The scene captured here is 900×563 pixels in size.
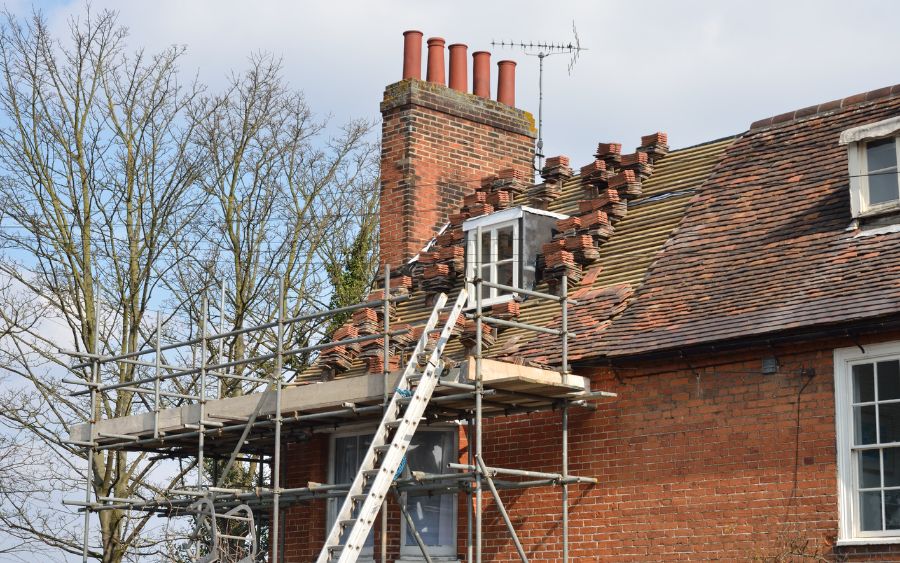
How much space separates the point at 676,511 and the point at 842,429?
1.98 metres

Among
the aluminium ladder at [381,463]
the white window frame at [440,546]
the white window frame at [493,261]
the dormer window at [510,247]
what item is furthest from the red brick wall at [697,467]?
the dormer window at [510,247]

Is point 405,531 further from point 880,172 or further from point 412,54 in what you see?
point 412,54

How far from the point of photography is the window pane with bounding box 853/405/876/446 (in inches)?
517

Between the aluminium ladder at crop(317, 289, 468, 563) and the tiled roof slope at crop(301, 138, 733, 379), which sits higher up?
the tiled roof slope at crop(301, 138, 733, 379)

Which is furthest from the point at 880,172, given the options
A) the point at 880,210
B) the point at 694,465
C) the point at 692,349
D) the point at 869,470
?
the point at 694,465

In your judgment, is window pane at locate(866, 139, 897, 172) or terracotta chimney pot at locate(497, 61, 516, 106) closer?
window pane at locate(866, 139, 897, 172)

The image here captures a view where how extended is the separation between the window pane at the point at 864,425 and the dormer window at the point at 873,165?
232 cm

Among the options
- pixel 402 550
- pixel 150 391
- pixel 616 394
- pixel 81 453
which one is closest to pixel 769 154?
pixel 616 394

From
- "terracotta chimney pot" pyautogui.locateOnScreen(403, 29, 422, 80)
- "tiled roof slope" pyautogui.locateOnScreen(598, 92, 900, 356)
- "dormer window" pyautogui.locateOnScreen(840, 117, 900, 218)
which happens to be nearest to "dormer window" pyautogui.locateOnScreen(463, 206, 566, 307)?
"tiled roof slope" pyautogui.locateOnScreen(598, 92, 900, 356)

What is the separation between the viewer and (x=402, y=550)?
56.6 ft

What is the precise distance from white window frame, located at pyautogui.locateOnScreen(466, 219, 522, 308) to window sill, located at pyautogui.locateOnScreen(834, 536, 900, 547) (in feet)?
19.7

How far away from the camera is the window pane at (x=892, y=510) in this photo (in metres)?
12.8

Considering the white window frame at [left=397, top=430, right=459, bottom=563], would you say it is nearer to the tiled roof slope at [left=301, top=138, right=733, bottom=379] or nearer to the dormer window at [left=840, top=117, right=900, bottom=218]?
the tiled roof slope at [left=301, top=138, right=733, bottom=379]

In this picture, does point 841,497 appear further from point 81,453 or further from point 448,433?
point 81,453
